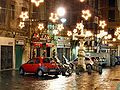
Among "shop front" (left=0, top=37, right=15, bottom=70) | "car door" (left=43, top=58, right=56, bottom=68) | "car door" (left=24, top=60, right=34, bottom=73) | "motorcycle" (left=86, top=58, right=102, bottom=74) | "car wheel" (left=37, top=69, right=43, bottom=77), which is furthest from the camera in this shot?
"shop front" (left=0, top=37, right=15, bottom=70)

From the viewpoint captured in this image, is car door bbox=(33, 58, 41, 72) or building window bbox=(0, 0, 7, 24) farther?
building window bbox=(0, 0, 7, 24)

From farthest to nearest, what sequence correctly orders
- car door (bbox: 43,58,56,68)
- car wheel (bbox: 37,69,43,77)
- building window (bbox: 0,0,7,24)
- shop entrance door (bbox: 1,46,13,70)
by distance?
shop entrance door (bbox: 1,46,13,70)
building window (bbox: 0,0,7,24)
car wheel (bbox: 37,69,43,77)
car door (bbox: 43,58,56,68)

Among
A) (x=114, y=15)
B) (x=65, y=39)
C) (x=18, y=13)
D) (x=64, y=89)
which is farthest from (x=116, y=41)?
(x=64, y=89)

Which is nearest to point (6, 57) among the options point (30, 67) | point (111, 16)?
point (30, 67)

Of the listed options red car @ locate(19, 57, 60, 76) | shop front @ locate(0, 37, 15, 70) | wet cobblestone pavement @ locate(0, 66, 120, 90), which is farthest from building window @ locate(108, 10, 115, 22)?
wet cobblestone pavement @ locate(0, 66, 120, 90)

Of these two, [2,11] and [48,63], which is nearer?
[48,63]

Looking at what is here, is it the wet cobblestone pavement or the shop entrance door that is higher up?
the shop entrance door

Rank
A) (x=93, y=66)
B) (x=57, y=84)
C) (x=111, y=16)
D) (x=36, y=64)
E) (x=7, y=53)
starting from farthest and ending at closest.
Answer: (x=111, y=16) → (x=7, y=53) → (x=93, y=66) → (x=36, y=64) → (x=57, y=84)

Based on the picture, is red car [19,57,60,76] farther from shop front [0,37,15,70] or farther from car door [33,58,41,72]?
shop front [0,37,15,70]

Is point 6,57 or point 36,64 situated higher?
point 6,57

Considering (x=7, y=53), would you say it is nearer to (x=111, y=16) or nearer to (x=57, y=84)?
(x=57, y=84)

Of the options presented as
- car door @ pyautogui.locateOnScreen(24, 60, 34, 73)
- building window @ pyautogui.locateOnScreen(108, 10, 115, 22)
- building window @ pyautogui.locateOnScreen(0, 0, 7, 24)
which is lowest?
car door @ pyautogui.locateOnScreen(24, 60, 34, 73)

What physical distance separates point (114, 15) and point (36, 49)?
4666cm

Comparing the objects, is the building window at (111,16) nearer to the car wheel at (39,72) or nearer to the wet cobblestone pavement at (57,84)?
the car wheel at (39,72)
